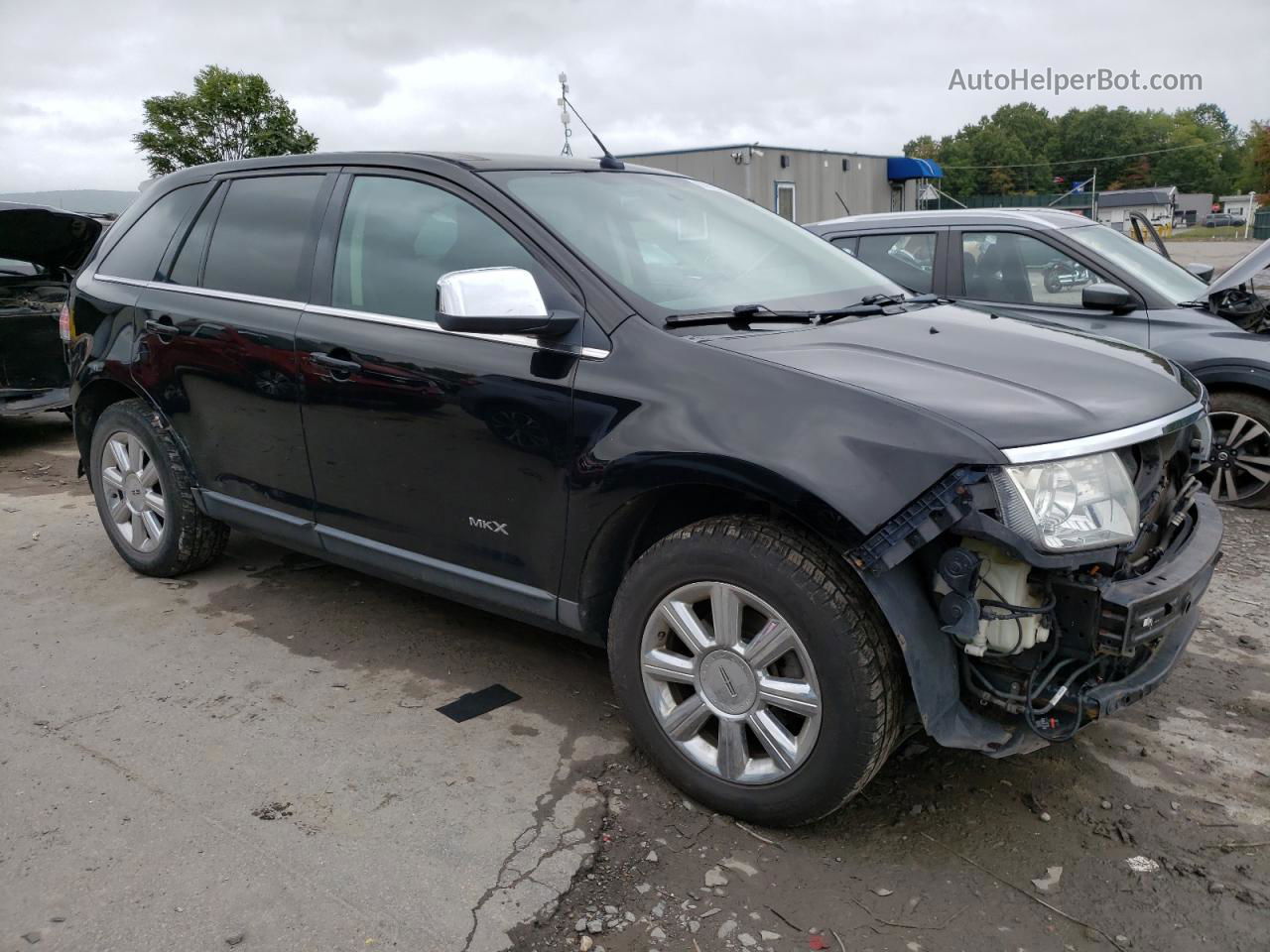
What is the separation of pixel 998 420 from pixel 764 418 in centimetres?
55

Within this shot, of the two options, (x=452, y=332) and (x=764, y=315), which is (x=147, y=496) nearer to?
(x=452, y=332)

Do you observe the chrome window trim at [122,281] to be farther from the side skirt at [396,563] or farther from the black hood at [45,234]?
the black hood at [45,234]

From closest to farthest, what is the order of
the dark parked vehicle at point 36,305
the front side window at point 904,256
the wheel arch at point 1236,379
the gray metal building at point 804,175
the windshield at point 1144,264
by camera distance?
the wheel arch at point 1236,379, the windshield at point 1144,264, the front side window at point 904,256, the dark parked vehicle at point 36,305, the gray metal building at point 804,175

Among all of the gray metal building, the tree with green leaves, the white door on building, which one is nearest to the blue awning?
the gray metal building

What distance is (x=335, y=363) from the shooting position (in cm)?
354

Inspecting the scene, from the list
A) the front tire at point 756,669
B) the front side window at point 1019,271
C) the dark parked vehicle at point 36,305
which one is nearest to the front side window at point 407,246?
the front tire at point 756,669

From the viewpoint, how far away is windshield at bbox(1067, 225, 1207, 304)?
5.94m

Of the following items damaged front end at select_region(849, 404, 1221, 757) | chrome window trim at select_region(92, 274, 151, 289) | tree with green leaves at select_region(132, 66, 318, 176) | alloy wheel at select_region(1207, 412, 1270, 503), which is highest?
tree with green leaves at select_region(132, 66, 318, 176)

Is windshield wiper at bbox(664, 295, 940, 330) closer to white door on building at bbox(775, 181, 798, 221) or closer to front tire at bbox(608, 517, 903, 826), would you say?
front tire at bbox(608, 517, 903, 826)

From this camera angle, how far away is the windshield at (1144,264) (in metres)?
5.94

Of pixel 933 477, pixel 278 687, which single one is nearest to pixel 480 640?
pixel 278 687

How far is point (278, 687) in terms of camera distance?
3.67m

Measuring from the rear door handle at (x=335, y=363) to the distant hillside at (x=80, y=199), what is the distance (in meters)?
4.92


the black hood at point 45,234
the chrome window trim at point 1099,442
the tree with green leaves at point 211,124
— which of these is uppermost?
the tree with green leaves at point 211,124
